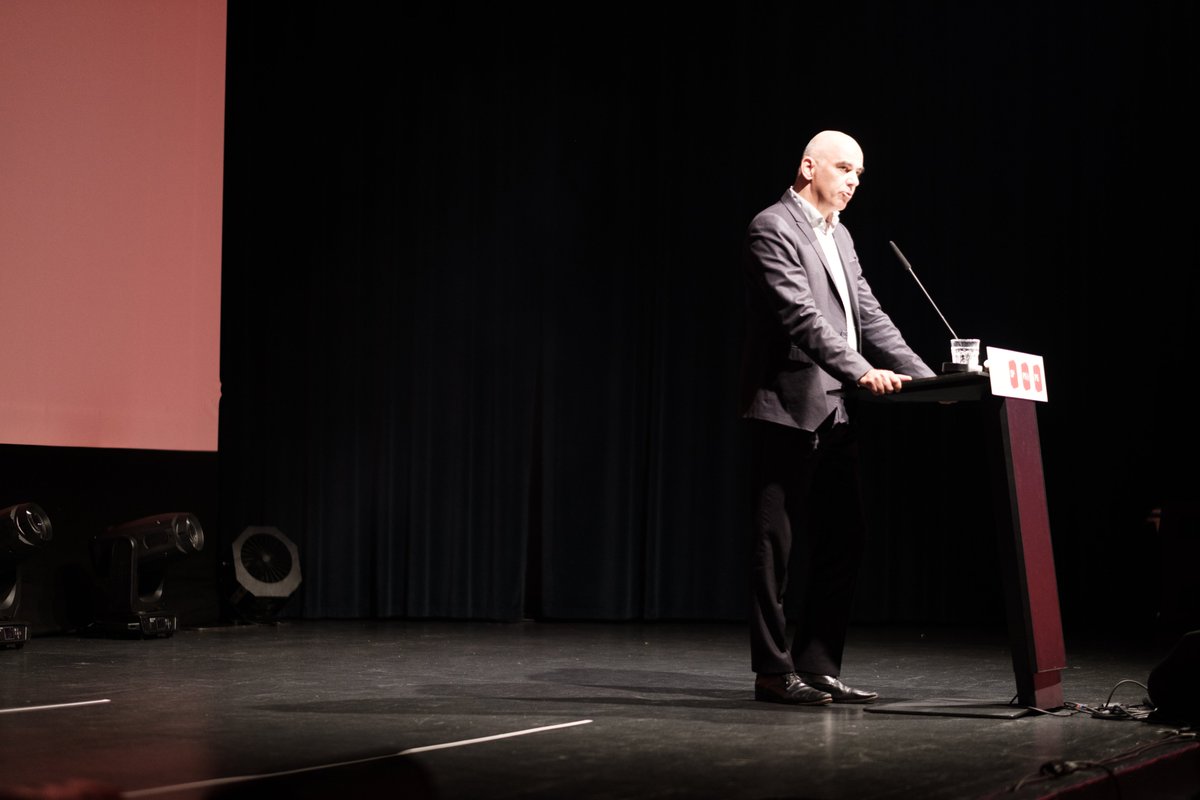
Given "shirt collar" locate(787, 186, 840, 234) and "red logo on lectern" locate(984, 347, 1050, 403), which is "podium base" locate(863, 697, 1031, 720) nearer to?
"red logo on lectern" locate(984, 347, 1050, 403)

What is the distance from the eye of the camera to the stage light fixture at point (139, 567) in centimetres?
506

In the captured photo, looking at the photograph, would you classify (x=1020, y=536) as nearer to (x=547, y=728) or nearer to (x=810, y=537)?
(x=810, y=537)

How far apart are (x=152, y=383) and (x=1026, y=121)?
12.5ft

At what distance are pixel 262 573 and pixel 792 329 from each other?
3.31 metres

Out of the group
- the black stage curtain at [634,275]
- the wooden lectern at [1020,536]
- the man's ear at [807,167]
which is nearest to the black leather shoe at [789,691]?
the wooden lectern at [1020,536]

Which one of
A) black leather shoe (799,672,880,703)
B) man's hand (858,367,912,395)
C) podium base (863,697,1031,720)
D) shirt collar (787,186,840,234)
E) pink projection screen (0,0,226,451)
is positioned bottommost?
podium base (863,697,1031,720)

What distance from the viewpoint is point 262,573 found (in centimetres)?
570

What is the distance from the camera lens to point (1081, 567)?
554 centimetres

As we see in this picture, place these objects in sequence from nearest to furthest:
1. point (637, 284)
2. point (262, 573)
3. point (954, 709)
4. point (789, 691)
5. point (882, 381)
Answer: point (882, 381) → point (954, 709) → point (789, 691) → point (262, 573) → point (637, 284)

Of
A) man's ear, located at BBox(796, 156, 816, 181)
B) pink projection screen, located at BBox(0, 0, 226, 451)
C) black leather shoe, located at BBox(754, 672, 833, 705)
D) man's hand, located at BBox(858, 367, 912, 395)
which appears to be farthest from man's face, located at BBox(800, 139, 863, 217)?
pink projection screen, located at BBox(0, 0, 226, 451)

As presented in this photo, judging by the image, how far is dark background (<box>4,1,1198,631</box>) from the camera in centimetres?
559

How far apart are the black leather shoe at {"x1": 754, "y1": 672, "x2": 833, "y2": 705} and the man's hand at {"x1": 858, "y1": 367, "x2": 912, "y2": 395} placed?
0.73 metres

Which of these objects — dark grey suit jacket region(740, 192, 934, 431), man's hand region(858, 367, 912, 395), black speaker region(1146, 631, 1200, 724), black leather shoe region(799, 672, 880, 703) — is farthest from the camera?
black leather shoe region(799, 672, 880, 703)

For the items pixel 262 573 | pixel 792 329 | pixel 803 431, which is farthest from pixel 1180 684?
pixel 262 573
